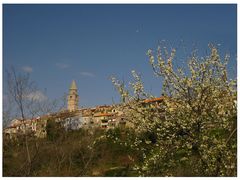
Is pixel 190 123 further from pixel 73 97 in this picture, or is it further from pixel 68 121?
pixel 68 121

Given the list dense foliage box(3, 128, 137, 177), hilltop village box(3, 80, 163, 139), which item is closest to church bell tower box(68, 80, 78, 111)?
hilltop village box(3, 80, 163, 139)

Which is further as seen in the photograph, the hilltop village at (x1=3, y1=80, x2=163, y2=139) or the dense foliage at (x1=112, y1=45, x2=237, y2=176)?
the hilltop village at (x1=3, y1=80, x2=163, y2=139)

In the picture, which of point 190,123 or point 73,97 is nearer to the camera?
point 190,123

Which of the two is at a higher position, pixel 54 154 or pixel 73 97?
pixel 73 97

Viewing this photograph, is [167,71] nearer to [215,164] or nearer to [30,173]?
[215,164]

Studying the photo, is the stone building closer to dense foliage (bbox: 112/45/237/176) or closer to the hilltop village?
the hilltop village

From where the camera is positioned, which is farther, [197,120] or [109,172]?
[109,172]

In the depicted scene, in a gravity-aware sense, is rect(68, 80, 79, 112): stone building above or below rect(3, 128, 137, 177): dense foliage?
above

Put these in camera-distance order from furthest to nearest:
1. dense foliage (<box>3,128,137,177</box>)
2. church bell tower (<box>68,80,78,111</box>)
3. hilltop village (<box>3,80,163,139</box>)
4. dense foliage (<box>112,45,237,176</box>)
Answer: church bell tower (<box>68,80,78,111</box>)
dense foliage (<box>3,128,137,177</box>)
hilltop village (<box>3,80,163,139</box>)
dense foliage (<box>112,45,237,176</box>)

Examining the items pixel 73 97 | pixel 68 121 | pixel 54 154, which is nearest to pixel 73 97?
pixel 73 97

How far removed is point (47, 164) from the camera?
29.6ft

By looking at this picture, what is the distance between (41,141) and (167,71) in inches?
148

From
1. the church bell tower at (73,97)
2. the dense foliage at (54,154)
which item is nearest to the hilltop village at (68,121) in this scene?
the church bell tower at (73,97)

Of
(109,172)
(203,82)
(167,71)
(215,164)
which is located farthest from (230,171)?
(109,172)
